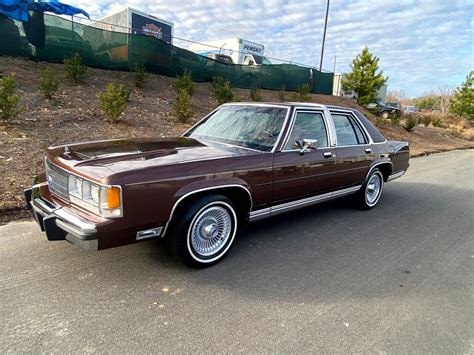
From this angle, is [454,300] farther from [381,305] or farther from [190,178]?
[190,178]

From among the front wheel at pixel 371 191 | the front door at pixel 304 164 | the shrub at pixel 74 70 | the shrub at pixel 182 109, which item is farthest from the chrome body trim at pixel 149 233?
the shrub at pixel 74 70

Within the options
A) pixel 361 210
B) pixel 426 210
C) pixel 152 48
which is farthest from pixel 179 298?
pixel 152 48

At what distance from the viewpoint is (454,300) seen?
3029mm

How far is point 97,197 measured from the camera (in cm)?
269

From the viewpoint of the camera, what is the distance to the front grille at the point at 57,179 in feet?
9.85

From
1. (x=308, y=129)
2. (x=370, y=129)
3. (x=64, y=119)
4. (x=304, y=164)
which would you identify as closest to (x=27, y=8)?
(x=64, y=119)

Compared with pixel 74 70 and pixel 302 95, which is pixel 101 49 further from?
pixel 302 95

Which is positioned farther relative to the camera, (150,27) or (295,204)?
(150,27)

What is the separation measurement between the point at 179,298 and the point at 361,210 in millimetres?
3791

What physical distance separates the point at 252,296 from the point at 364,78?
25966mm

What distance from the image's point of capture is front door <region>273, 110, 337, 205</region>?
12.5ft

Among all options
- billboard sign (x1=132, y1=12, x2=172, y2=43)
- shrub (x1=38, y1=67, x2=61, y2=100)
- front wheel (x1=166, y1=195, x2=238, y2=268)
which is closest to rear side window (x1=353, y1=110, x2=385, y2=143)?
front wheel (x1=166, y1=195, x2=238, y2=268)

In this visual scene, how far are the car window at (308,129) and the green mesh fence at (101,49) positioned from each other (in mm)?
11076

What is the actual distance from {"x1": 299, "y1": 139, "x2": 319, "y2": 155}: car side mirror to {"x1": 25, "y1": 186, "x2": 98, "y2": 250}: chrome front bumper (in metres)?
2.40
